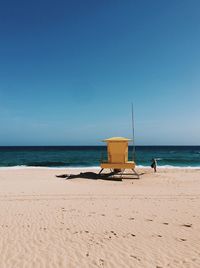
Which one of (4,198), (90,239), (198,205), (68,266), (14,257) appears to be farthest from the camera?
(4,198)

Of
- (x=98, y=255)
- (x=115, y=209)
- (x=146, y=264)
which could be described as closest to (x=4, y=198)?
(x=115, y=209)

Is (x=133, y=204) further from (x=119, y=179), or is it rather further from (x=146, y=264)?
(x=119, y=179)

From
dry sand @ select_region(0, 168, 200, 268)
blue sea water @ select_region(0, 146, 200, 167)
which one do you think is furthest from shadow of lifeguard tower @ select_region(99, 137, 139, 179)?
dry sand @ select_region(0, 168, 200, 268)

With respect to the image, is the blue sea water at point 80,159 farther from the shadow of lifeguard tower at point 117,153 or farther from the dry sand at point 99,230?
the dry sand at point 99,230

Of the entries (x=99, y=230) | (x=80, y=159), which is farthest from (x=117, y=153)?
(x=80, y=159)

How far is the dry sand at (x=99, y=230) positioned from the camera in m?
6.25

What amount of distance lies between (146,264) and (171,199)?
7.46 metres

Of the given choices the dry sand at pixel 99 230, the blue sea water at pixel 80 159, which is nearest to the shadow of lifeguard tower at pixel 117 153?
the blue sea water at pixel 80 159

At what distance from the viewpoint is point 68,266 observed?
589cm

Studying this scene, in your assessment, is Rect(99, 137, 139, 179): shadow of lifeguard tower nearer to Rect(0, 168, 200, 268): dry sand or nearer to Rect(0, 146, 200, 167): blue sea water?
Rect(0, 146, 200, 167): blue sea water

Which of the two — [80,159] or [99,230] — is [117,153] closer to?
[99,230]

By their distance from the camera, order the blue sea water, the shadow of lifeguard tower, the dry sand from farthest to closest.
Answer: the blue sea water, the shadow of lifeguard tower, the dry sand

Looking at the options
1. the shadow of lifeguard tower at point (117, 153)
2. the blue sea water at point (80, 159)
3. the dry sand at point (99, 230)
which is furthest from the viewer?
the blue sea water at point (80, 159)

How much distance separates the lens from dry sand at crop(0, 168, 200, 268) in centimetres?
625
